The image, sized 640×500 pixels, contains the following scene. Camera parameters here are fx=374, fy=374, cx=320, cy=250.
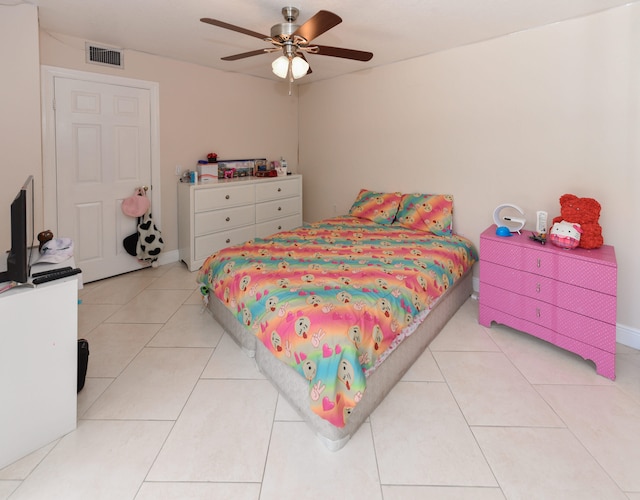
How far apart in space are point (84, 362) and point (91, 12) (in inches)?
105

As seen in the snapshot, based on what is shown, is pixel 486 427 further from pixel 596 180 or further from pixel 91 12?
pixel 91 12

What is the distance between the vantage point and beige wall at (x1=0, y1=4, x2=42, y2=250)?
2838 millimetres

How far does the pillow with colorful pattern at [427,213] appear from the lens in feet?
12.1

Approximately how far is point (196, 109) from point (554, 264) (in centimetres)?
407

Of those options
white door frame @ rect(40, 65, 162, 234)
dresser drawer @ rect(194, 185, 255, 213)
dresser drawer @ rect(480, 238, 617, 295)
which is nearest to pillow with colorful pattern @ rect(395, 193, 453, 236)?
dresser drawer @ rect(480, 238, 617, 295)

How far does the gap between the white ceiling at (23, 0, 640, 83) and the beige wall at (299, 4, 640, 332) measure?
0.67 feet

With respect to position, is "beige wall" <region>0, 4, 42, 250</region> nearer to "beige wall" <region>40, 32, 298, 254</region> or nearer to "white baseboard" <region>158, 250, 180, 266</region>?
"beige wall" <region>40, 32, 298, 254</region>

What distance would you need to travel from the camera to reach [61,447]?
175 centimetres

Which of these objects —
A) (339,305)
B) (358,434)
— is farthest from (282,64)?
(358,434)

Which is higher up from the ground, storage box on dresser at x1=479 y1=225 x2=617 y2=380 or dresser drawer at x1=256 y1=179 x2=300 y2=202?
dresser drawer at x1=256 y1=179 x2=300 y2=202

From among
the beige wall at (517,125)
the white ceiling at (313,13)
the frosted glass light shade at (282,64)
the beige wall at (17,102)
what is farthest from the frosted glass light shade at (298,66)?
the beige wall at (17,102)

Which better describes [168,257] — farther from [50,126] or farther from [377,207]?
[377,207]

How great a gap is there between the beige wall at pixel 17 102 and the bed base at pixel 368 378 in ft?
5.94

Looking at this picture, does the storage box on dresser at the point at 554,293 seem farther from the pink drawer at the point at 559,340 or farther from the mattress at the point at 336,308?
the mattress at the point at 336,308
